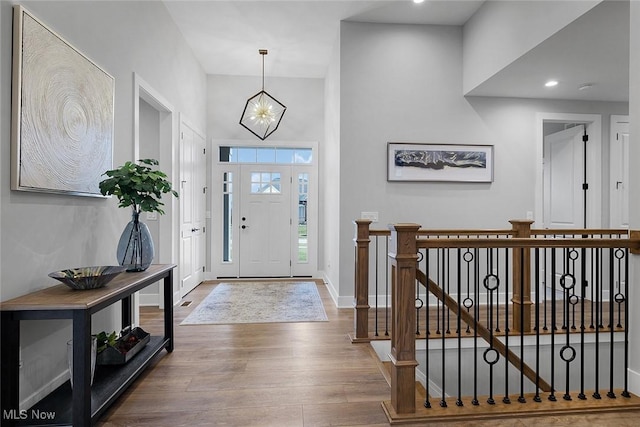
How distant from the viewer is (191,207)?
4.82 metres

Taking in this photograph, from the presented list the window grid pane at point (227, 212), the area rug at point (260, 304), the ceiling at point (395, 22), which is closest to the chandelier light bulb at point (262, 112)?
the ceiling at point (395, 22)

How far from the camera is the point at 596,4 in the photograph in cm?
241

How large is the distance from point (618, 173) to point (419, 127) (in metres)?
2.64

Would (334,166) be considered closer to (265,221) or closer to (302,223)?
(302,223)

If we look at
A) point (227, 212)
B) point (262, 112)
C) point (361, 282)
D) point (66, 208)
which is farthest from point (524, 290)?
point (227, 212)

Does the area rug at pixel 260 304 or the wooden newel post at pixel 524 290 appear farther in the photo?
the area rug at pixel 260 304

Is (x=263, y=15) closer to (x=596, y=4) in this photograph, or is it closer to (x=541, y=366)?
(x=596, y=4)

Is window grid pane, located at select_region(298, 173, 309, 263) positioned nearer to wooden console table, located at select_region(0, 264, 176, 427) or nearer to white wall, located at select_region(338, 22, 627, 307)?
white wall, located at select_region(338, 22, 627, 307)

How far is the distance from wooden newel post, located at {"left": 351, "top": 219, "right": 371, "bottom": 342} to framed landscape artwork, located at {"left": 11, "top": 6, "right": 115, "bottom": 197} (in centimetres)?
206

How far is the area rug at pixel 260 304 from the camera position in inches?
141

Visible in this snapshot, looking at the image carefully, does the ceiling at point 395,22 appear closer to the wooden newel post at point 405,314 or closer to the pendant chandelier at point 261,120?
the pendant chandelier at point 261,120

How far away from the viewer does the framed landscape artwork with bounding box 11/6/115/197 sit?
1.76 m

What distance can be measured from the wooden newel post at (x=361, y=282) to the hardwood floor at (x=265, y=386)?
17 centimetres

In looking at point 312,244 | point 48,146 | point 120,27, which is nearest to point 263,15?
point 120,27
